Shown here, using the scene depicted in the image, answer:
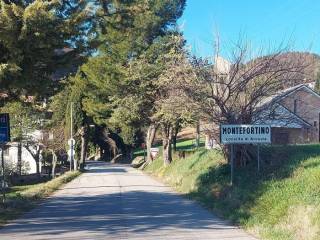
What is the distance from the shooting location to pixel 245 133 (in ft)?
59.7

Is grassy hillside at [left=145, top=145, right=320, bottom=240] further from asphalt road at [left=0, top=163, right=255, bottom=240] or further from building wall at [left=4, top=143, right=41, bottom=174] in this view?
building wall at [left=4, top=143, right=41, bottom=174]

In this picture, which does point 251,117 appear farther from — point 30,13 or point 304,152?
point 30,13

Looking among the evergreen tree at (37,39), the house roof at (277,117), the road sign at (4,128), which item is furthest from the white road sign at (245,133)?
the road sign at (4,128)

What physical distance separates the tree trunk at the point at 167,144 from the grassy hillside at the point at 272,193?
1980cm

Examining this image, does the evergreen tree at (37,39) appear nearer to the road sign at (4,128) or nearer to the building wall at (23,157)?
the road sign at (4,128)

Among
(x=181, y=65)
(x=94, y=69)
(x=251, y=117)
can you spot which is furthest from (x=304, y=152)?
(x=94, y=69)

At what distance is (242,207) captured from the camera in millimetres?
15203

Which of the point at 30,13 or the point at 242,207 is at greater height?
the point at 30,13

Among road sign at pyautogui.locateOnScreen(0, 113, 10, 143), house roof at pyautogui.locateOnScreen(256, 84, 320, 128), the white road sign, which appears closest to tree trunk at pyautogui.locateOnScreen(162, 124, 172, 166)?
house roof at pyautogui.locateOnScreen(256, 84, 320, 128)

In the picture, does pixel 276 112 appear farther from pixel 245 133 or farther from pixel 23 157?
pixel 23 157

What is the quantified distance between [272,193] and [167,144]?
30809mm

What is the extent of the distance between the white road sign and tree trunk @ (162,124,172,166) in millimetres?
26160

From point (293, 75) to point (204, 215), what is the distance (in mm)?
6379

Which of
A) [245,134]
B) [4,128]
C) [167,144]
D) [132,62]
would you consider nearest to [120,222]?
[4,128]
